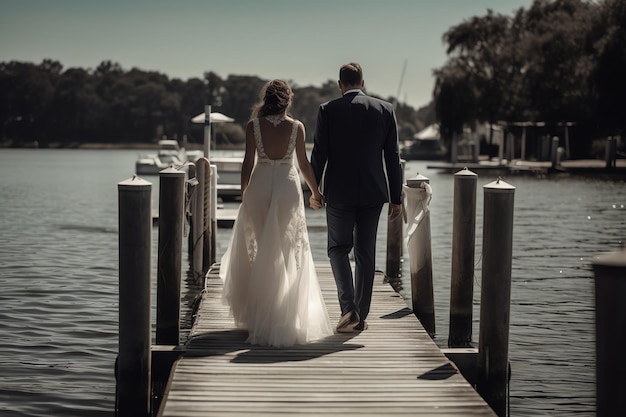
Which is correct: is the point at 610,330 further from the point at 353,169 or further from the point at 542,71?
the point at 542,71

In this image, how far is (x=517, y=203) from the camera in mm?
39750

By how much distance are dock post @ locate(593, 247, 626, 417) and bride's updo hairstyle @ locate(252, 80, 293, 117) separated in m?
4.37

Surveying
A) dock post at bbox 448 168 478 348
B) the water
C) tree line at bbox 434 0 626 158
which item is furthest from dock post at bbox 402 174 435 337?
tree line at bbox 434 0 626 158

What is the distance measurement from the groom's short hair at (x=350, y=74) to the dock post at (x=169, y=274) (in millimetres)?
2705

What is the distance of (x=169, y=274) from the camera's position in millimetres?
10047

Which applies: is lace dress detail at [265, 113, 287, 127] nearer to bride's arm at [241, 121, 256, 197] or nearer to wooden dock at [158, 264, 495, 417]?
bride's arm at [241, 121, 256, 197]

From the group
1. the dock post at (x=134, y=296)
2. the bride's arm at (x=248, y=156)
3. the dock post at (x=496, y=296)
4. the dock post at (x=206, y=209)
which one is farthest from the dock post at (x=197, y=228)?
the dock post at (x=496, y=296)

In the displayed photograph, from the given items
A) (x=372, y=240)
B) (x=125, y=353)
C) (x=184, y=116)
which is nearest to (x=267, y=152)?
(x=372, y=240)

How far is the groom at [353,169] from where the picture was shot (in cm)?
848

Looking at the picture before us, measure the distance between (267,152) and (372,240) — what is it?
3.83ft

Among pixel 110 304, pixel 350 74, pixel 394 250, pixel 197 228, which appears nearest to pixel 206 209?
pixel 197 228

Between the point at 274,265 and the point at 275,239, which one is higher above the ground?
the point at 275,239

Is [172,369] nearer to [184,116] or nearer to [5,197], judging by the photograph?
[5,197]

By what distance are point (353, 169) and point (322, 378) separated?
1997mm
